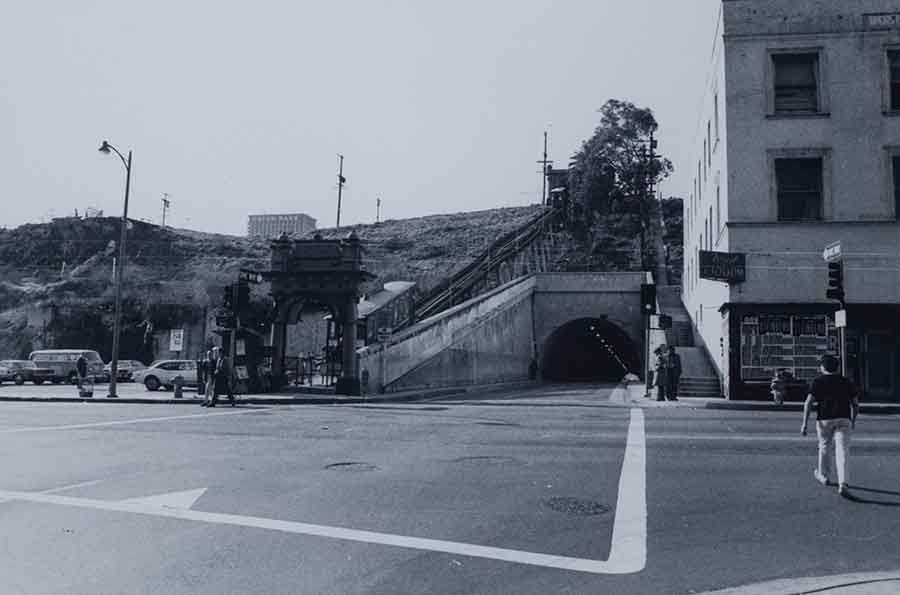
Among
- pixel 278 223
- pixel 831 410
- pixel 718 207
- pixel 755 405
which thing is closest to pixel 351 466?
pixel 831 410

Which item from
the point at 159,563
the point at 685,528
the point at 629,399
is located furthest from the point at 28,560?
the point at 629,399

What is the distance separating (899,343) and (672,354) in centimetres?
703

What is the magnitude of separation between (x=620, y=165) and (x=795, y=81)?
112ft

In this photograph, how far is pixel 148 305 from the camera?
53.3 m

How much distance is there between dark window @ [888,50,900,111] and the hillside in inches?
1264

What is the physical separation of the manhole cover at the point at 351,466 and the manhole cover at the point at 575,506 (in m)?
2.94

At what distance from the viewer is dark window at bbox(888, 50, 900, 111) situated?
25656mm

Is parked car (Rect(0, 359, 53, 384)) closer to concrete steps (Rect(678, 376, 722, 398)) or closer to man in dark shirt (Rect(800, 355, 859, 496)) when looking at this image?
concrete steps (Rect(678, 376, 722, 398))

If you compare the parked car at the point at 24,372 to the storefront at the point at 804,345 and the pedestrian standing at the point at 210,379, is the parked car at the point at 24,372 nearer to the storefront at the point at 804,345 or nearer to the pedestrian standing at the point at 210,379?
the pedestrian standing at the point at 210,379

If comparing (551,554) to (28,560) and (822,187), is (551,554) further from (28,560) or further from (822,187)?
(822,187)

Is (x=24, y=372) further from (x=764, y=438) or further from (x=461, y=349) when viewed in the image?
Result: (x=764, y=438)

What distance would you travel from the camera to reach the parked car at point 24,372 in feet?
136

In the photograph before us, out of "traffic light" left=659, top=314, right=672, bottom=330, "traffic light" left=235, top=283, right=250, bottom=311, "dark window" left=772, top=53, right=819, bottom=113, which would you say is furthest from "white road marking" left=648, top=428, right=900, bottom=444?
"traffic light" left=659, top=314, right=672, bottom=330

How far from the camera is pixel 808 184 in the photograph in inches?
1016
